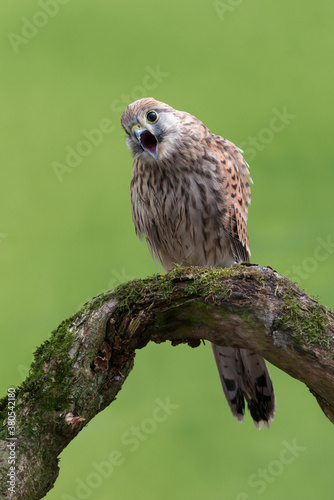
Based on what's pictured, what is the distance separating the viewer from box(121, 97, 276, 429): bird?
2.80 meters

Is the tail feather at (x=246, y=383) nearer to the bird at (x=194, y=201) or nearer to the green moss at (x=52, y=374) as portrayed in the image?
the bird at (x=194, y=201)

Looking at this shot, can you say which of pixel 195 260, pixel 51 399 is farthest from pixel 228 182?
pixel 51 399

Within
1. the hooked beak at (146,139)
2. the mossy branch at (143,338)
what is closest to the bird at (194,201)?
the hooked beak at (146,139)

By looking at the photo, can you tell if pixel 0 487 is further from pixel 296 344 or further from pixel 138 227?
pixel 138 227

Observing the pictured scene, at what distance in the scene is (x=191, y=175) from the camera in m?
2.88

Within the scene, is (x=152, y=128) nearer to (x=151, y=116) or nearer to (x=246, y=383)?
(x=151, y=116)

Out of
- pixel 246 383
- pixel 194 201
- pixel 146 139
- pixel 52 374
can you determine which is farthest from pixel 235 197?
pixel 52 374

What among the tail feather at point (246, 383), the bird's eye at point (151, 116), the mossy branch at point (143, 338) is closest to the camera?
the mossy branch at point (143, 338)

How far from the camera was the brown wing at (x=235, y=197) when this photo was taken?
292 cm

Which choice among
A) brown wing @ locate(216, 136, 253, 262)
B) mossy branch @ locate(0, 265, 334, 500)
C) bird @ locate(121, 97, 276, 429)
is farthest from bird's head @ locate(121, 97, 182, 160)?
mossy branch @ locate(0, 265, 334, 500)

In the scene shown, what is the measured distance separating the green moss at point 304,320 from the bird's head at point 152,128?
101cm

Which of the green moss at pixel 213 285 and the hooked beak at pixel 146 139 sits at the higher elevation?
the hooked beak at pixel 146 139

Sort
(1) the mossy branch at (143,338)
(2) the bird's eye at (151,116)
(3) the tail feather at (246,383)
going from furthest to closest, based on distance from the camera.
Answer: (2) the bird's eye at (151,116) < (3) the tail feather at (246,383) < (1) the mossy branch at (143,338)

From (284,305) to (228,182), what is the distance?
0.96 metres
